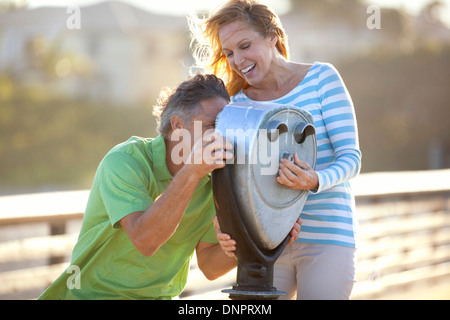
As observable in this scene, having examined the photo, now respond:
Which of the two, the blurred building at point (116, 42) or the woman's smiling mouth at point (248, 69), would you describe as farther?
the blurred building at point (116, 42)

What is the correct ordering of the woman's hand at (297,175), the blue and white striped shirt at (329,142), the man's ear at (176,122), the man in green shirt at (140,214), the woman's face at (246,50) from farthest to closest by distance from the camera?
the woman's face at (246,50) < the blue and white striped shirt at (329,142) < the man's ear at (176,122) < the man in green shirt at (140,214) < the woman's hand at (297,175)

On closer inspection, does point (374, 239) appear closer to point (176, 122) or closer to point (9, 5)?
point (176, 122)

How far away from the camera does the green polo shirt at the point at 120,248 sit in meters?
2.41

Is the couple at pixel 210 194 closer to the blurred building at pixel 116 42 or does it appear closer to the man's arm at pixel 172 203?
the man's arm at pixel 172 203

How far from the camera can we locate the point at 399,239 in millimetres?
7102

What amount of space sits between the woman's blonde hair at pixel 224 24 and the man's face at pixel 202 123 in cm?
45

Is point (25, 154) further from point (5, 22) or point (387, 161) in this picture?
point (5, 22)

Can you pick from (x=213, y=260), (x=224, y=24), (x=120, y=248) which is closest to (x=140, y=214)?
(x=120, y=248)

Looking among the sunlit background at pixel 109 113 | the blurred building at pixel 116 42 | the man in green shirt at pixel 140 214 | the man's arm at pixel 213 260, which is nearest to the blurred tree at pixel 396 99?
the sunlit background at pixel 109 113

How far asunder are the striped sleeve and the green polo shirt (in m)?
0.55

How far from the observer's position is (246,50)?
2.76 metres

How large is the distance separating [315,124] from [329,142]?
8cm
